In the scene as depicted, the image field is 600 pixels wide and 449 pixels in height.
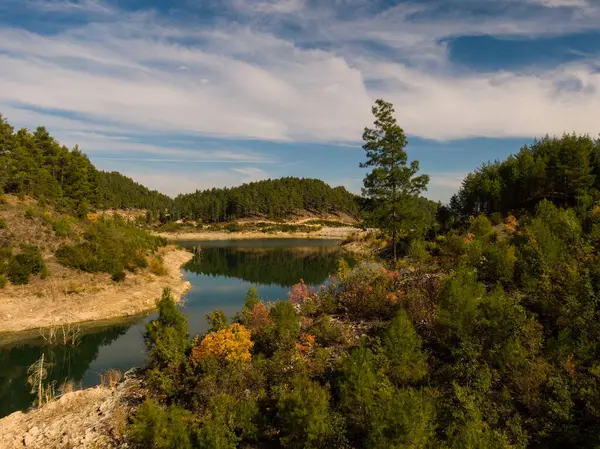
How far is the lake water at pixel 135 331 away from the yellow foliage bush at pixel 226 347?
31.3 feet

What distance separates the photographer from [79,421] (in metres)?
15.4

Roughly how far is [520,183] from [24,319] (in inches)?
2334

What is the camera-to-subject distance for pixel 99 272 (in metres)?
41.6

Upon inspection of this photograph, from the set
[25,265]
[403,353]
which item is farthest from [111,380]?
[25,265]

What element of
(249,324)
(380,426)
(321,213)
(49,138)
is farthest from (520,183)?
(321,213)

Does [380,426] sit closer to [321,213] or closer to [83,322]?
[83,322]

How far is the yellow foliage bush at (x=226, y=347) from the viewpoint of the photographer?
15721 millimetres

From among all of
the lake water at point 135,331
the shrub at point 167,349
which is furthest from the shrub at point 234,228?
the shrub at point 167,349

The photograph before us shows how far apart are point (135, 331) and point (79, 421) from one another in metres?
16.9

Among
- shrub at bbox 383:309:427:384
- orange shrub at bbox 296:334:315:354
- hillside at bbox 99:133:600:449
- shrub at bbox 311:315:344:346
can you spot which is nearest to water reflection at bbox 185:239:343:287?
shrub at bbox 311:315:344:346

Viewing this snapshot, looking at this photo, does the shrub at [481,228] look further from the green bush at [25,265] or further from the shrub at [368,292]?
the green bush at [25,265]

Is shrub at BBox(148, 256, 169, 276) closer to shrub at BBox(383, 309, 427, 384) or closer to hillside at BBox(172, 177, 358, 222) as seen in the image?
shrub at BBox(383, 309, 427, 384)

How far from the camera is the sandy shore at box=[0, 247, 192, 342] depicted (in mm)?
31156

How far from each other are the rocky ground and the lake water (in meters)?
2.99
